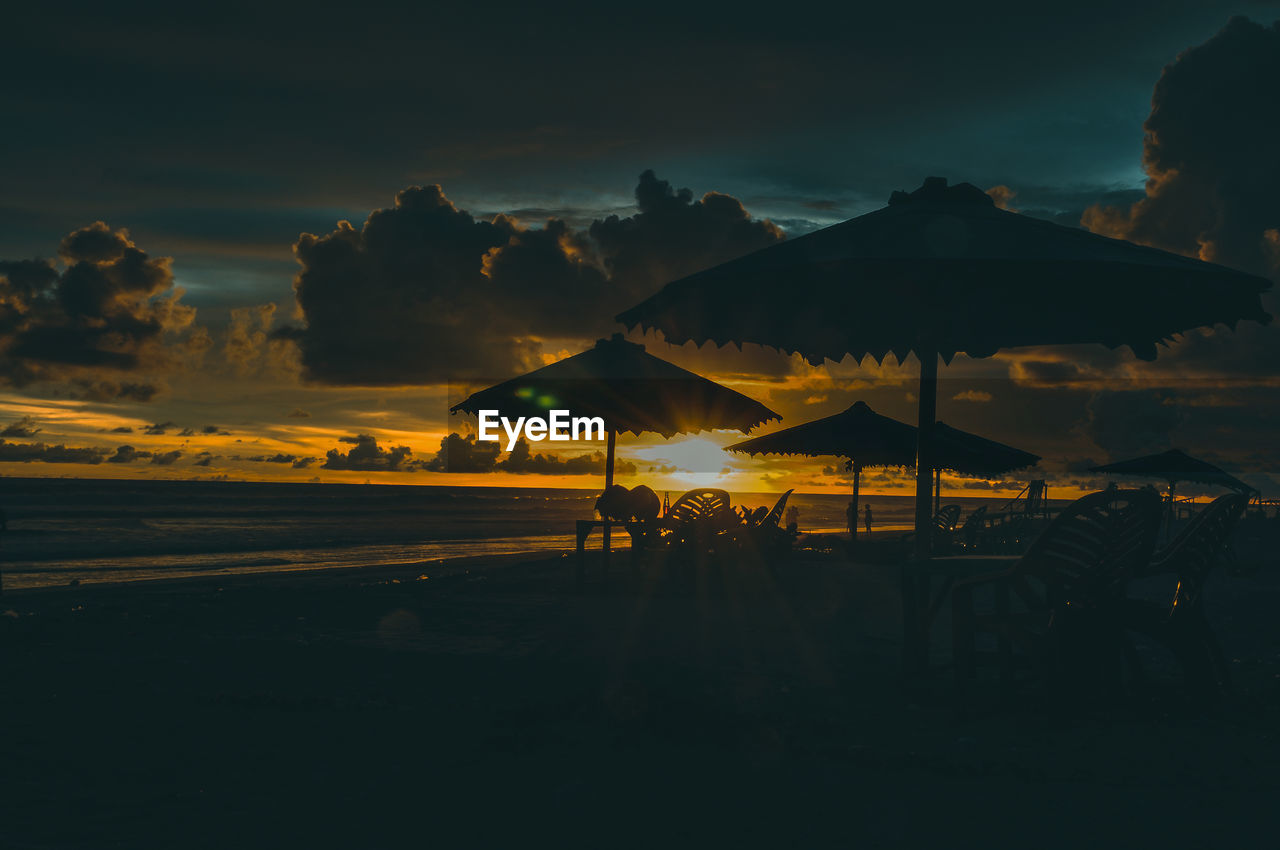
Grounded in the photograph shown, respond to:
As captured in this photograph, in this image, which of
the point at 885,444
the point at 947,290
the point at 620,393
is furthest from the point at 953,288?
the point at 885,444

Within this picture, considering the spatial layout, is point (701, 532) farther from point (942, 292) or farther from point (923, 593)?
point (942, 292)

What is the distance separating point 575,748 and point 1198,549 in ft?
11.1

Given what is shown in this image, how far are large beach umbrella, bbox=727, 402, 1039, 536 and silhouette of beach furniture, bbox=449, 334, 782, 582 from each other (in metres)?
3.54

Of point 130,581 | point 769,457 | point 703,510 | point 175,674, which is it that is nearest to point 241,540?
point 130,581

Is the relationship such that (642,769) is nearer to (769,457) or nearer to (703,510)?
(703,510)

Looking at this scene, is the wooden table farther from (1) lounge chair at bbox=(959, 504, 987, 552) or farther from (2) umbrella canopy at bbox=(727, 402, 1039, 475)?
(1) lounge chair at bbox=(959, 504, 987, 552)

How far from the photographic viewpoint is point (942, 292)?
429cm

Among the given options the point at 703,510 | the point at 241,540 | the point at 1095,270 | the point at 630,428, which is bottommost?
the point at 241,540

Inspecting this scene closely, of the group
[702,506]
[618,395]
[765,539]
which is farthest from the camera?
[765,539]

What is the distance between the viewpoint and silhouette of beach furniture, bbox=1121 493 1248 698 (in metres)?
4.66

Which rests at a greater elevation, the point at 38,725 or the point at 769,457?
the point at 769,457

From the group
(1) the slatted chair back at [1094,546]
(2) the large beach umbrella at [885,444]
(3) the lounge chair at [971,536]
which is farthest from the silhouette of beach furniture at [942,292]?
(3) the lounge chair at [971,536]

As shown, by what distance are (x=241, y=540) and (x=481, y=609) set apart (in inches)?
1142

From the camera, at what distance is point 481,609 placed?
8.38 m
